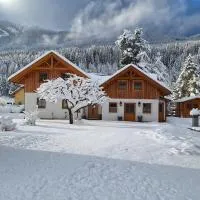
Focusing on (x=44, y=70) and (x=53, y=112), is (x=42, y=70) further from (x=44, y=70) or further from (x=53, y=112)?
(x=53, y=112)

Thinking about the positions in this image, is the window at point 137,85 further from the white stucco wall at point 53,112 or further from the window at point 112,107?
the white stucco wall at point 53,112

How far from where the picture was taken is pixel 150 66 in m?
54.6

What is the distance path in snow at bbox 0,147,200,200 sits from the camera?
825cm

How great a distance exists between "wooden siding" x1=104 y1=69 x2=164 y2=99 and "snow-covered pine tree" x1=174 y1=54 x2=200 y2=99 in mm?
22423

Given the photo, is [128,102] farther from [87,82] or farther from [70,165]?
[70,165]

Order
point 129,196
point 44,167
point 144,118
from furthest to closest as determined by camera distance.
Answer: point 144,118
point 44,167
point 129,196

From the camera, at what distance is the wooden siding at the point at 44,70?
127 feet

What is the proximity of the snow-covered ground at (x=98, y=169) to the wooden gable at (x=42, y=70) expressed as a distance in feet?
72.4

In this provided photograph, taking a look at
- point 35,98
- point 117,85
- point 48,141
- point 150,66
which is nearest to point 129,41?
point 150,66

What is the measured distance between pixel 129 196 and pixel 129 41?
1934 inches

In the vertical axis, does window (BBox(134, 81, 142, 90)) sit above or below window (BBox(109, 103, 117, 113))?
above

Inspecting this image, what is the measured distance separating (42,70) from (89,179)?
101 ft

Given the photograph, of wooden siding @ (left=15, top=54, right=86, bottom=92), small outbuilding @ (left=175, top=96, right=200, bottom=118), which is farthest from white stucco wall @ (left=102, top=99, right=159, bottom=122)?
small outbuilding @ (left=175, top=96, right=200, bottom=118)

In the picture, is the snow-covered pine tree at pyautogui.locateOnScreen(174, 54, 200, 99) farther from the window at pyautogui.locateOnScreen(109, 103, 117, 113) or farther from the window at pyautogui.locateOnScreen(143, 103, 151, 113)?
the window at pyautogui.locateOnScreen(109, 103, 117, 113)
